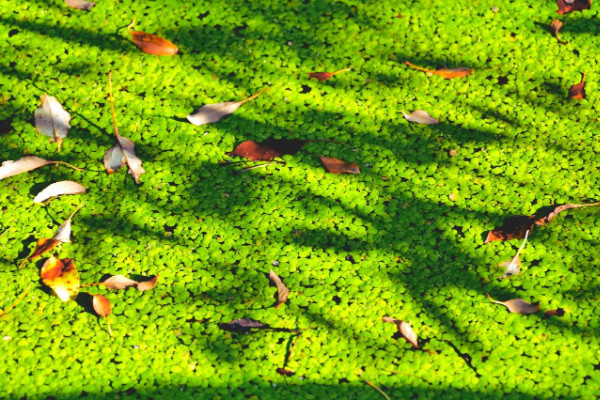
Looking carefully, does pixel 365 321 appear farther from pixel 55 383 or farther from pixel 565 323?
pixel 55 383

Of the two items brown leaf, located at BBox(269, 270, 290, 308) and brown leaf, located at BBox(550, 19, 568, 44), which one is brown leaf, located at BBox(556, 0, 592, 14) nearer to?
brown leaf, located at BBox(550, 19, 568, 44)

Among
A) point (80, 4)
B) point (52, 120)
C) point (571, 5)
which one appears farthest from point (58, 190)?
point (571, 5)

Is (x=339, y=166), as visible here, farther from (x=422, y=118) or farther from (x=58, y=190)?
(x=58, y=190)

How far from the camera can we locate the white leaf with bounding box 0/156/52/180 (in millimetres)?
2420

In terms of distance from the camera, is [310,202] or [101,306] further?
[310,202]

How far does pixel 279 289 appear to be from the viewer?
218 centimetres

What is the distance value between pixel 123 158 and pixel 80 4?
0.81m

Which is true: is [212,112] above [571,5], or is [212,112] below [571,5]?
below

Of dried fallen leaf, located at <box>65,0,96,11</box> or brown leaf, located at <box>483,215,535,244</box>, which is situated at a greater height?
dried fallen leaf, located at <box>65,0,96,11</box>

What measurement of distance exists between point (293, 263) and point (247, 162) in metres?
0.43

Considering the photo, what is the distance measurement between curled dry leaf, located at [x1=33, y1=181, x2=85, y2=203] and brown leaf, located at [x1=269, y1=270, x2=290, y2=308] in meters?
0.70

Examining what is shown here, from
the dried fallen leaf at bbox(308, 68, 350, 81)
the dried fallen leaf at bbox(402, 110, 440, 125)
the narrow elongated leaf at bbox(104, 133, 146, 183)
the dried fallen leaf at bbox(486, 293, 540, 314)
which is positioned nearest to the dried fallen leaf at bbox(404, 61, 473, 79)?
the dried fallen leaf at bbox(402, 110, 440, 125)

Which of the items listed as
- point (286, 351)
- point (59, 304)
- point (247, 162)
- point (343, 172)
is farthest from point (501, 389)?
point (59, 304)

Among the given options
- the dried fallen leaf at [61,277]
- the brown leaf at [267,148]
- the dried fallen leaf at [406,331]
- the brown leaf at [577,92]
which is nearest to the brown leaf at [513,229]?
the dried fallen leaf at [406,331]
